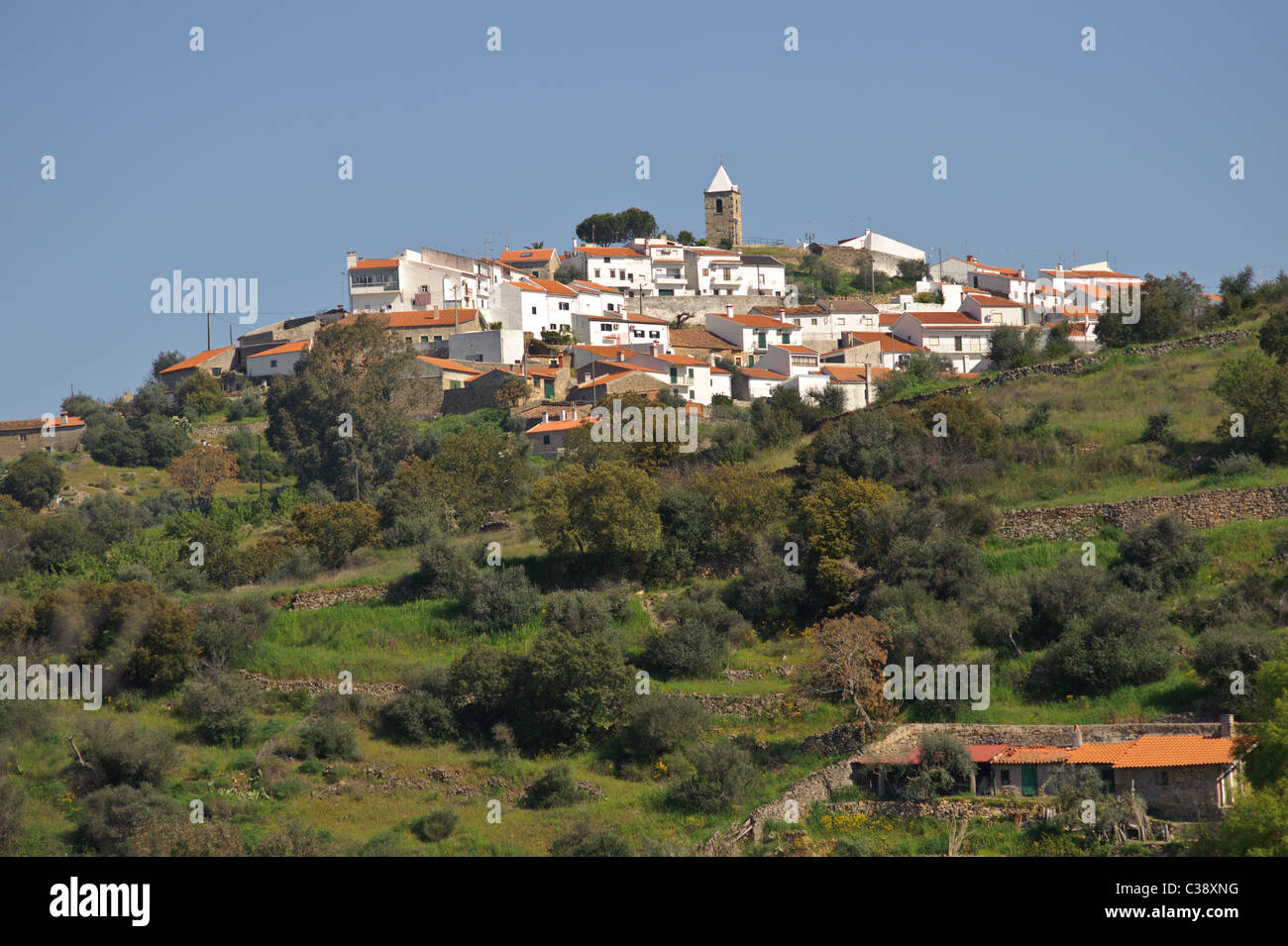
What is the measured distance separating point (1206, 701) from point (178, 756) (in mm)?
18932

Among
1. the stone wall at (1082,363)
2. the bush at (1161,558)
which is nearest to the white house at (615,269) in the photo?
the stone wall at (1082,363)

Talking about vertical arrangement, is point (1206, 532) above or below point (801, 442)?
below

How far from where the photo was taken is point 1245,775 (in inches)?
798

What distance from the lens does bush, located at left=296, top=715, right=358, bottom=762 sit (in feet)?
88.4

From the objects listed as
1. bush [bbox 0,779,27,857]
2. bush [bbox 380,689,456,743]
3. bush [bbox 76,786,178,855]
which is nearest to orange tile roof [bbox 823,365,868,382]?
bush [bbox 380,689,456,743]

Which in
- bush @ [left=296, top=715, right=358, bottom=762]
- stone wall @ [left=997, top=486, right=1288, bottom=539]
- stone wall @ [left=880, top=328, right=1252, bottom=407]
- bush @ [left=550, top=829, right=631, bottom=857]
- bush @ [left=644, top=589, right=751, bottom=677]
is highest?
stone wall @ [left=880, top=328, right=1252, bottom=407]

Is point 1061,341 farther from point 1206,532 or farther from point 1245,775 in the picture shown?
point 1245,775

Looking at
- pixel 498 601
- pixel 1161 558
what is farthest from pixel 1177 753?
pixel 498 601

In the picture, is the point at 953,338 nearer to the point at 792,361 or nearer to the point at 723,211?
the point at 792,361

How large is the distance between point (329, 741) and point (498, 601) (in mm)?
5907

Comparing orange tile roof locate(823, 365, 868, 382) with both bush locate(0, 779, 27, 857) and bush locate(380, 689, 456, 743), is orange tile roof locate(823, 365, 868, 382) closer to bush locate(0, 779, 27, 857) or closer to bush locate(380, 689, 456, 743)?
bush locate(380, 689, 456, 743)

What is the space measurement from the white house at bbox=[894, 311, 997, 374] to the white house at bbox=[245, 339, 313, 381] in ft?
93.3
